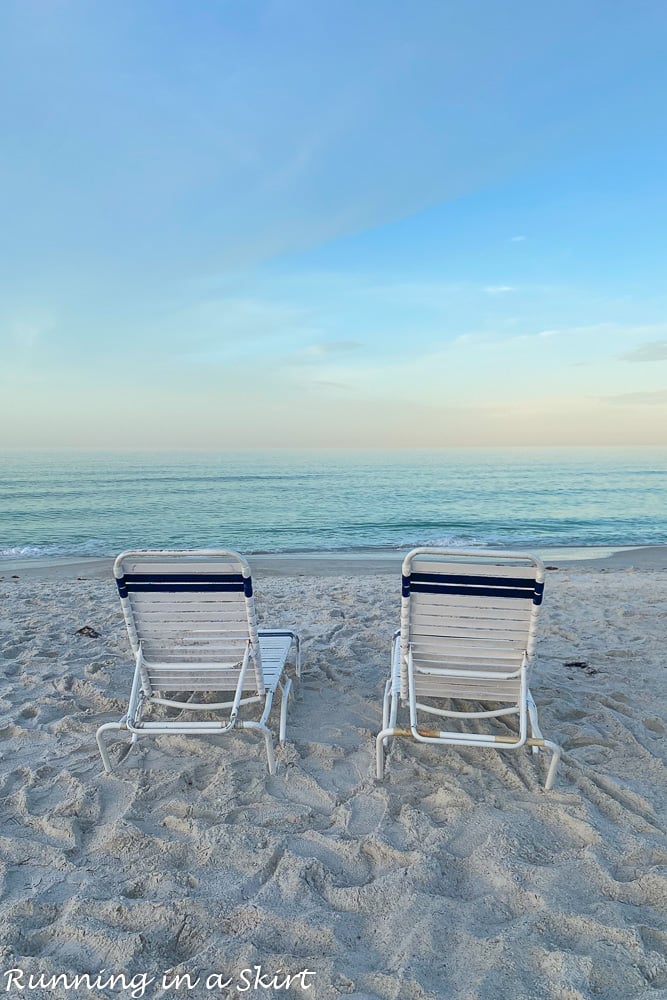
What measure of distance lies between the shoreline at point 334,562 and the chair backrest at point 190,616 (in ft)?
25.6

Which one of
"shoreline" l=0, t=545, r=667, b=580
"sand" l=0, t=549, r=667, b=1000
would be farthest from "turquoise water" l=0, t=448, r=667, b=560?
"sand" l=0, t=549, r=667, b=1000

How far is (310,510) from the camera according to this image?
24.8 m

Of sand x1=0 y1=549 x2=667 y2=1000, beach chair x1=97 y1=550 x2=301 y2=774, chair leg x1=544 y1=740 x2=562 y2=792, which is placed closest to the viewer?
sand x1=0 y1=549 x2=667 y2=1000

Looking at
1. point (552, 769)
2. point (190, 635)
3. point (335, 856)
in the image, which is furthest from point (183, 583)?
point (552, 769)

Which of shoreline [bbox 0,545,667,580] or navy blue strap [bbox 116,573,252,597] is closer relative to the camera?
navy blue strap [bbox 116,573,252,597]

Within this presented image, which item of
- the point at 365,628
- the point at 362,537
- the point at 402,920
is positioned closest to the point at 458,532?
the point at 362,537

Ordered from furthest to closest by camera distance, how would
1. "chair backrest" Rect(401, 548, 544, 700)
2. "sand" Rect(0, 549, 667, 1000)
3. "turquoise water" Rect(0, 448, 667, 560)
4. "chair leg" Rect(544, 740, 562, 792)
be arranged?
"turquoise water" Rect(0, 448, 667, 560) → "chair backrest" Rect(401, 548, 544, 700) → "chair leg" Rect(544, 740, 562, 792) → "sand" Rect(0, 549, 667, 1000)

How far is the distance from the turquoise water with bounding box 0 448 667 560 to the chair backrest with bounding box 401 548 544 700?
1238cm

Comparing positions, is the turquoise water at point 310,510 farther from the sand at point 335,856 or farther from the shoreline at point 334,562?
the sand at point 335,856

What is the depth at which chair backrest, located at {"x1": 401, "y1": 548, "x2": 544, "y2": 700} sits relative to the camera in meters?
3.01

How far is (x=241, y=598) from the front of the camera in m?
3.24

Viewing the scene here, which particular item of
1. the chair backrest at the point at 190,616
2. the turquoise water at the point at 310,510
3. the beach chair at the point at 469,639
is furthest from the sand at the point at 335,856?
the turquoise water at the point at 310,510

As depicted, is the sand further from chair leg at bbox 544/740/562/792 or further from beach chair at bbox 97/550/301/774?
beach chair at bbox 97/550/301/774

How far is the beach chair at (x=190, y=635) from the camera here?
312 centimetres
